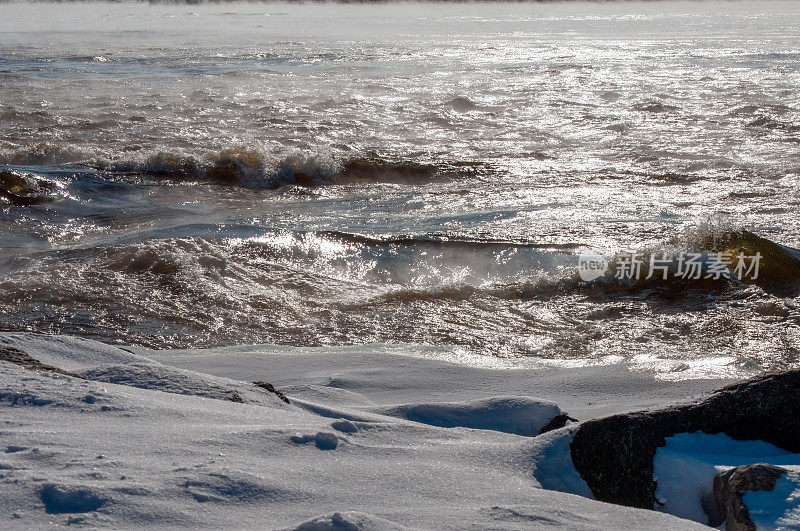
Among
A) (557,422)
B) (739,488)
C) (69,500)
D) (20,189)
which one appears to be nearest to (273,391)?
(557,422)

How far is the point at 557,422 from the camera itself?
110 inches

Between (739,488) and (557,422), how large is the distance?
0.84 m

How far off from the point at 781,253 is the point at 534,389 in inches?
133

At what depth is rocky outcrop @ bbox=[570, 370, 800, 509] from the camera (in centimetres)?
227

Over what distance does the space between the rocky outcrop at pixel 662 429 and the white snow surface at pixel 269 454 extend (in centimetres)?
9

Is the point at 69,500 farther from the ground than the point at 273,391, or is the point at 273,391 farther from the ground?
the point at 69,500

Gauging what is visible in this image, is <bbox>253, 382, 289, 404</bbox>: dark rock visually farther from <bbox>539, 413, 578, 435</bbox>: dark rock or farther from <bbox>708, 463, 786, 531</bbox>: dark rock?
<bbox>708, 463, 786, 531</bbox>: dark rock

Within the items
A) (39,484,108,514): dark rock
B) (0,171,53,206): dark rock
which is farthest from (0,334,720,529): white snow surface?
(0,171,53,206): dark rock

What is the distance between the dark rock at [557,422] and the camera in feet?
9.13

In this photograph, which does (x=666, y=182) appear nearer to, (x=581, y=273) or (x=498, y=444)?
(x=581, y=273)

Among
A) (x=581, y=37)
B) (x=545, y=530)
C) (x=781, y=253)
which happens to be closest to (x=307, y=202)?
(x=781, y=253)

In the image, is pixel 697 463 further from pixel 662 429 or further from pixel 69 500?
pixel 69 500

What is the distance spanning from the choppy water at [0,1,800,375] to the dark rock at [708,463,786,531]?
4.93 feet

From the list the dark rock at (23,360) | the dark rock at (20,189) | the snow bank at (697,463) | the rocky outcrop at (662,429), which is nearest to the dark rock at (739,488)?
the snow bank at (697,463)
